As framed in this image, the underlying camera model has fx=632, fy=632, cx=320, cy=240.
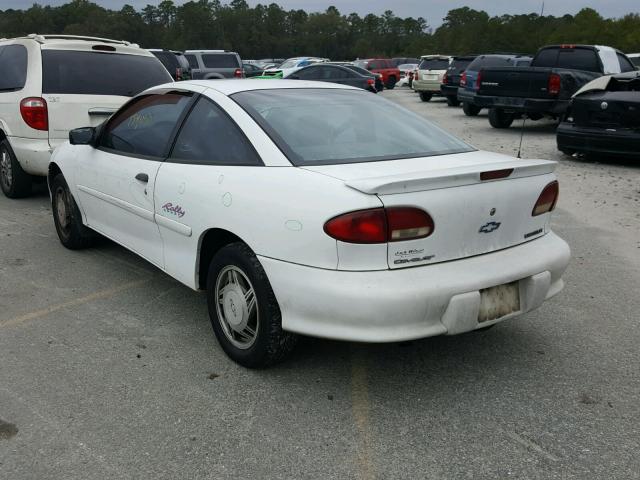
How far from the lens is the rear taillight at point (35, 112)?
6742 millimetres

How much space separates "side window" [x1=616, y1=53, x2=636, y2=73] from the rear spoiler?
12673mm

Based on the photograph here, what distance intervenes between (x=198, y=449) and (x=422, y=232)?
1368 millimetres

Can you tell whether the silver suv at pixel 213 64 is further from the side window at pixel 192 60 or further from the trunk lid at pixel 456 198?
the trunk lid at pixel 456 198

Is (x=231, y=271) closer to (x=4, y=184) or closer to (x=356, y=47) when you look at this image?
(x=4, y=184)

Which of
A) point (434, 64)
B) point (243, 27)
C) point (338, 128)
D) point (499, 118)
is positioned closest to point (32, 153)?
point (338, 128)

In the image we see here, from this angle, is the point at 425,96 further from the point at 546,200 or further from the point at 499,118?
the point at 546,200

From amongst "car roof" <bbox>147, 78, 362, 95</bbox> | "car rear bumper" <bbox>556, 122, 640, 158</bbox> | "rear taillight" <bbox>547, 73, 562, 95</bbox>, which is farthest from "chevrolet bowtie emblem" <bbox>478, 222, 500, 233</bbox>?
"rear taillight" <bbox>547, 73, 562, 95</bbox>

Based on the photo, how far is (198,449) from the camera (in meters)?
2.71

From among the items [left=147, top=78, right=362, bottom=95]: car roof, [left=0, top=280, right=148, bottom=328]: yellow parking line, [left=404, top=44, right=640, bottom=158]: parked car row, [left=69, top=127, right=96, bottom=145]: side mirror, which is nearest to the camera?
[left=147, top=78, right=362, bottom=95]: car roof

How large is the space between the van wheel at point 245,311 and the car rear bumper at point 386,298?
0.39 feet

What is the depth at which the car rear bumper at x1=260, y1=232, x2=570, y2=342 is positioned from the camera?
2795 millimetres

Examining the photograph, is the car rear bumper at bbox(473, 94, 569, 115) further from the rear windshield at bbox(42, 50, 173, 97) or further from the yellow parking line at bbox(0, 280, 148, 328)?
the yellow parking line at bbox(0, 280, 148, 328)

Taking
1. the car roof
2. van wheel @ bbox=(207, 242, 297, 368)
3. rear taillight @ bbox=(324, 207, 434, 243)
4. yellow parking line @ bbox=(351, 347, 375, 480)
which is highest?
the car roof

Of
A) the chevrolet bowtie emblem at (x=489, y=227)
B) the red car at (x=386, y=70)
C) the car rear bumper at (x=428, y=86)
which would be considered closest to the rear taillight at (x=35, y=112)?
the chevrolet bowtie emblem at (x=489, y=227)
